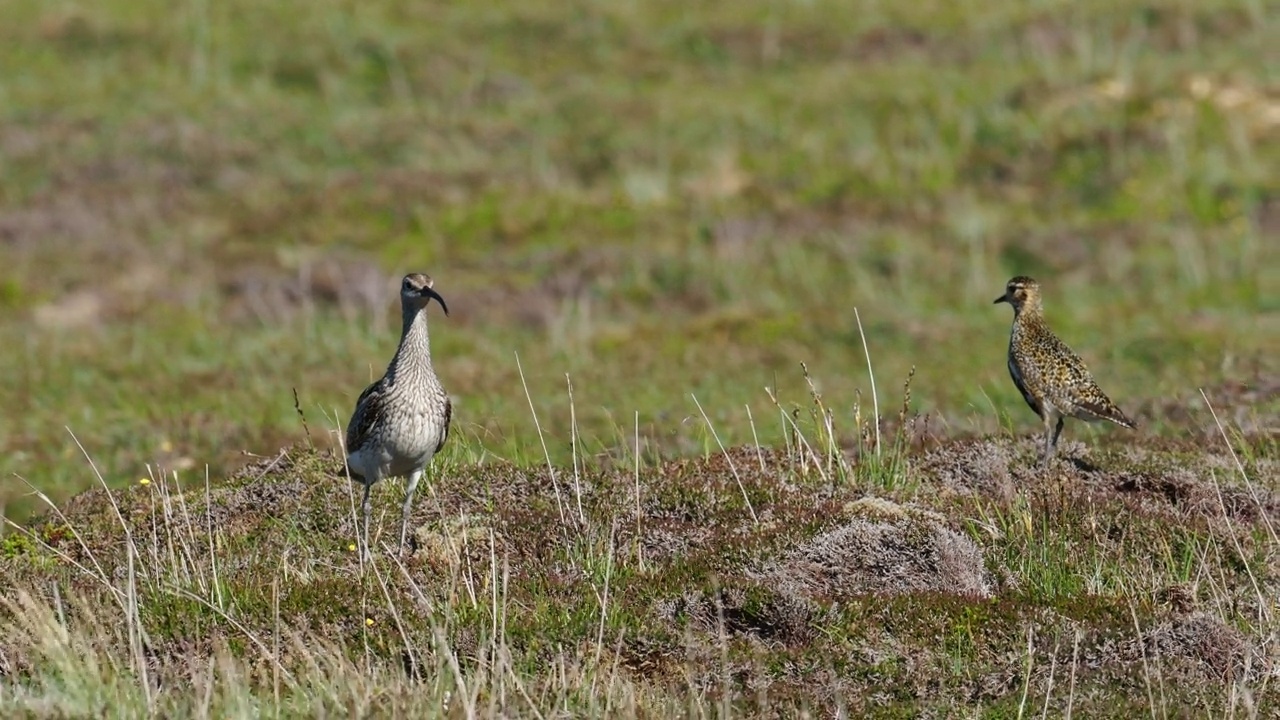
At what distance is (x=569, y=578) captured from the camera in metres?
11.1

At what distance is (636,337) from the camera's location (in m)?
24.7

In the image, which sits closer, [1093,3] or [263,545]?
[263,545]

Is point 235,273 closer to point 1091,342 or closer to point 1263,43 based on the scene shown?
point 1091,342

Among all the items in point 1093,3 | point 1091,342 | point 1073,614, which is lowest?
point 1073,614

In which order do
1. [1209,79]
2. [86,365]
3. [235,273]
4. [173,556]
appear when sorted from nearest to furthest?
[173,556] → [86,365] → [235,273] → [1209,79]

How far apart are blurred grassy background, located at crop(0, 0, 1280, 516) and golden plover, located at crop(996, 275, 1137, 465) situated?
271 cm

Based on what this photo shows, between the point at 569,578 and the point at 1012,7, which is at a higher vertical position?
the point at 1012,7

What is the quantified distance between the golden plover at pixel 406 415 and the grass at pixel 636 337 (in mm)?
543

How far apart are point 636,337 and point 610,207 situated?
7549 millimetres

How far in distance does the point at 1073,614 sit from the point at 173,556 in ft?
16.5

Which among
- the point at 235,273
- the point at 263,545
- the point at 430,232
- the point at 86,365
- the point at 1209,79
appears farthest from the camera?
Result: the point at 1209,79

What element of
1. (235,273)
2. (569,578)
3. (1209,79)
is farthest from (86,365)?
(1209,79)

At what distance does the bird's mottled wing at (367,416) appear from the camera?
463 inches

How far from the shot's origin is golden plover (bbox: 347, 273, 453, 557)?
457 inches
